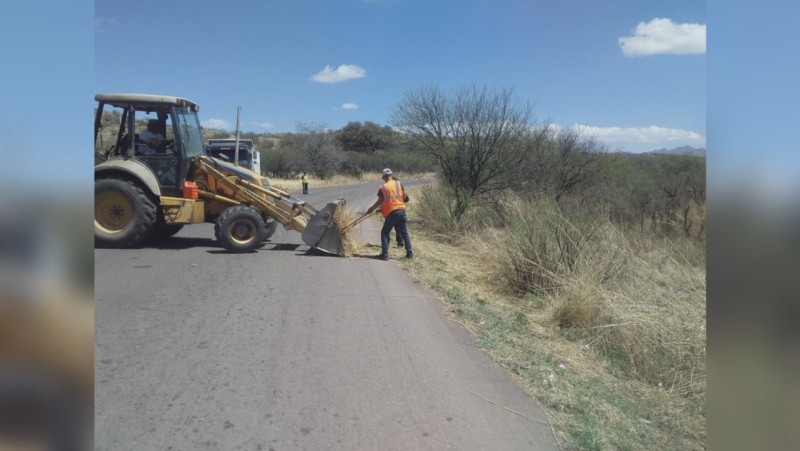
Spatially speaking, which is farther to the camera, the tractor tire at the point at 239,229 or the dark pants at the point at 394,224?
the dark pants at the point at 394,224

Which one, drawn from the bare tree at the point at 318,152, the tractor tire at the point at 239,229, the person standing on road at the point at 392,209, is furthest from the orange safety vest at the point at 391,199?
the bare tree at the point at 318,152

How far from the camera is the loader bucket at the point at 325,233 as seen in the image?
38.3 feet

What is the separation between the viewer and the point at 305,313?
7.04m

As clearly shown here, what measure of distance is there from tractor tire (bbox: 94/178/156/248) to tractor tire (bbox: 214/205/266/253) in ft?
4.33

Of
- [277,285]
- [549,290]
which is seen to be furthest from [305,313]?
[549,290]

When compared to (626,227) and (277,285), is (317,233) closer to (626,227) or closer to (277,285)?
(277,285)

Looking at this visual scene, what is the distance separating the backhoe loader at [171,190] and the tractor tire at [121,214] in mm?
17

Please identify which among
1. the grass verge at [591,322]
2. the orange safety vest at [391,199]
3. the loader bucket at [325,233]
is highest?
the orange safety vest at [391,199]

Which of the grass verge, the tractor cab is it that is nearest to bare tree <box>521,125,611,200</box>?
the grass verge

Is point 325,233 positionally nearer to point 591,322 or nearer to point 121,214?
point 121,214

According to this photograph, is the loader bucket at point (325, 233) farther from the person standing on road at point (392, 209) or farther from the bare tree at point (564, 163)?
the bare tree at point (564, 163)

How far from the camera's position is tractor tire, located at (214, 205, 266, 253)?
1131 centimetres

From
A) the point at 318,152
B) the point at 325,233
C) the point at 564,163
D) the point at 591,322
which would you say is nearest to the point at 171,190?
the point at 325,233

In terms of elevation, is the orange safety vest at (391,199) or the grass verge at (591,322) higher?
the orange safety vest at (391,199)
